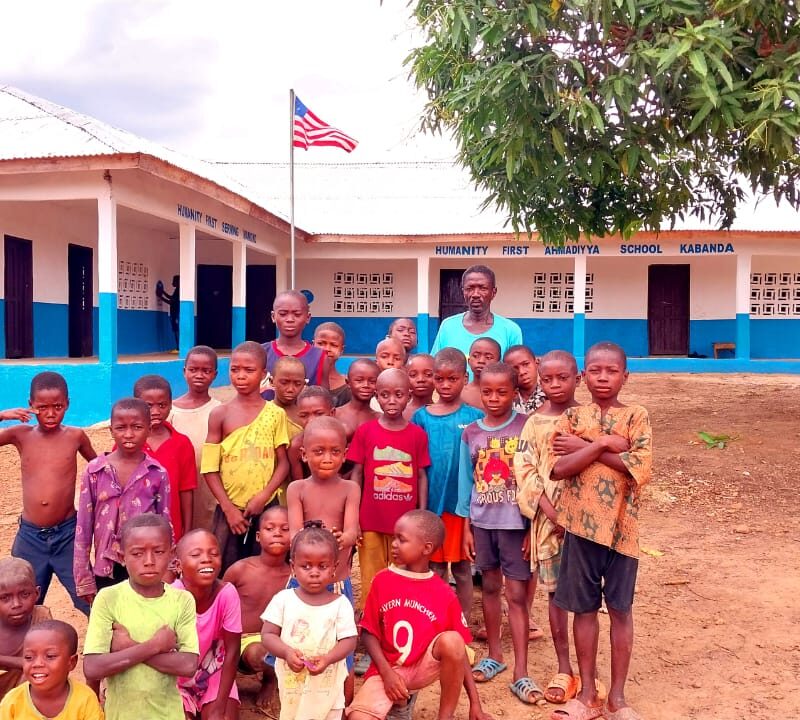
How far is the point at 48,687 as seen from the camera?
7.14 feet

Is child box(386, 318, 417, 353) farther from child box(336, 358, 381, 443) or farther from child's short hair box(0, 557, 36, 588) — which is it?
child's short hair box(0, 557, 36, 588)

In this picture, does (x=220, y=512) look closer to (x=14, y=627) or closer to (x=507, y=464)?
(x=14, y=627)

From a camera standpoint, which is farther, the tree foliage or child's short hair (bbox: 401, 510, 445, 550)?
the tree foliage

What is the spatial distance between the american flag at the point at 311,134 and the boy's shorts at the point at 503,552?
10.7 meters

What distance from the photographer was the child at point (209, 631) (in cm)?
254

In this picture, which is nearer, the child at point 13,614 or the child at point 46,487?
the child at point 13,614

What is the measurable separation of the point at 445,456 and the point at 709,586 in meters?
1.85

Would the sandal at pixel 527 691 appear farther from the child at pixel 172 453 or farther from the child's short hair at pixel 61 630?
the child's short hair at pixel 61 630

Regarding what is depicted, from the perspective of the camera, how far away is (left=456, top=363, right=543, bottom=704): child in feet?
9.88

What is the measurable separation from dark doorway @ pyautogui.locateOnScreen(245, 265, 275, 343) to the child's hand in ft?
47.9

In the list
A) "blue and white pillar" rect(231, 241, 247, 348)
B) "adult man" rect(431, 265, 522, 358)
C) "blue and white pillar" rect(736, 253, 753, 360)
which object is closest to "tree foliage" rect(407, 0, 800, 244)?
"adult man" rect(431, 265, 522, 358)

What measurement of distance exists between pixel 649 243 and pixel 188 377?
1282cm

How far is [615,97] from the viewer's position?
5.26 metres

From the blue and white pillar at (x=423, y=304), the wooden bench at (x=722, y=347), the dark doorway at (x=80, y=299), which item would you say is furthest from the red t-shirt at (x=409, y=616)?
the wooden bench at (x=722, y=347)
